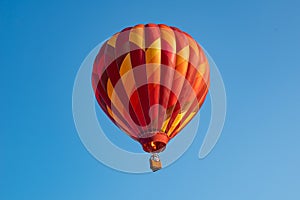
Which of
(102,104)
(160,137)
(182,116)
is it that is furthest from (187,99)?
(102,104)

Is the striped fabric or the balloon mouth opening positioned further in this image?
the striped fabric

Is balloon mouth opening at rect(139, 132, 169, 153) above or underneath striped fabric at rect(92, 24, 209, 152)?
underneath

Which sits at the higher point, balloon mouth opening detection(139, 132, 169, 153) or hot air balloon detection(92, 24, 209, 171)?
hot air balloon detection(92, 24, 209, 171)

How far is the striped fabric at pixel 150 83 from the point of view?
1572 cm

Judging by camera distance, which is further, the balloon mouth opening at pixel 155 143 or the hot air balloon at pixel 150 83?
the hot air balloon at pixel 150 83

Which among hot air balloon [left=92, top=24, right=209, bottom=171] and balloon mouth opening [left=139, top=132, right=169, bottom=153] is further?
hot air balloon [left=92, top=24, right=209, bottom=171]

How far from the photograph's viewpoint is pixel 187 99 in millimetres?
16391

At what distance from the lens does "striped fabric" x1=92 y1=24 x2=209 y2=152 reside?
1572 cm

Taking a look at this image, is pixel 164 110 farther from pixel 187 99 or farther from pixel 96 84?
pixel 96 84

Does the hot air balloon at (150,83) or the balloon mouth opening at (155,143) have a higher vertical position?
the hot air balloon at (150,83)

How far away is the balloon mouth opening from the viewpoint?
1531cm

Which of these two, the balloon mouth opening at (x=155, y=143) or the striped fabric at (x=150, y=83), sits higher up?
the striped fabric at (x=150, y=83)

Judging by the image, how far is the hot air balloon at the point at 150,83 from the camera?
51.5 feet

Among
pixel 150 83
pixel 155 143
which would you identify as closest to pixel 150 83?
pixel 150 83
